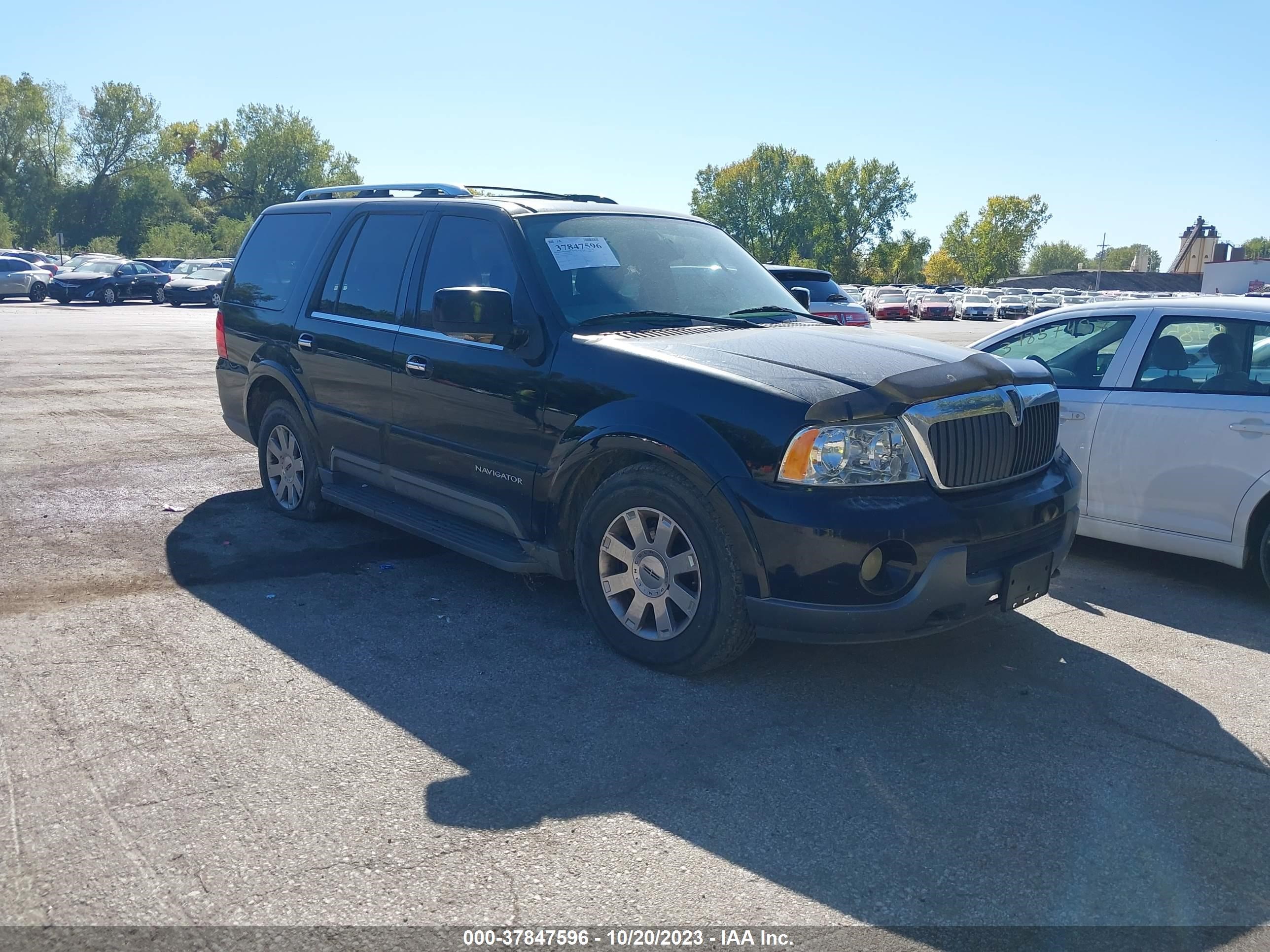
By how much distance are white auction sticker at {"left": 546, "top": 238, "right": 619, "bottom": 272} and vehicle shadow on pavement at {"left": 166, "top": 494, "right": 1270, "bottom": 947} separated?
1.67 m

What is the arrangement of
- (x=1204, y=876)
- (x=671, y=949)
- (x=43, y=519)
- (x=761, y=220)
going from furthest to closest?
(x=761, y=220) < (x=43, y=519) < (x=1204, y=876) < (x=671, y=949)

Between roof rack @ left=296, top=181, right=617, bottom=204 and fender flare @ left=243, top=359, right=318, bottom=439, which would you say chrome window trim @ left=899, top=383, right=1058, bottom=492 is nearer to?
roof rack @ left=296, top=181, right=617, bottom=204

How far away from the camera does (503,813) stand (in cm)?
327

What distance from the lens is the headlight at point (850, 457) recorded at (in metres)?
3.94

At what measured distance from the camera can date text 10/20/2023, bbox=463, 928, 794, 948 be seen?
267 cm

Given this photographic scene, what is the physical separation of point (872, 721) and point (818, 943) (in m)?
1.40

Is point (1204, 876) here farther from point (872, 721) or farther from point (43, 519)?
point (43, 519)

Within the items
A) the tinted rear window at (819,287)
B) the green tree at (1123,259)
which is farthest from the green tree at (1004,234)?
the tinted rear window at (819,287)

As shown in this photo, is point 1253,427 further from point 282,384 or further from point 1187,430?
point 282,384

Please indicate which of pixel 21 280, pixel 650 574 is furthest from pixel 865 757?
pixel 21 280

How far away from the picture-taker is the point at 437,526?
5.36 metres

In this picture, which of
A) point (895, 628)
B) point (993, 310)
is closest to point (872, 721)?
point (895, 628)

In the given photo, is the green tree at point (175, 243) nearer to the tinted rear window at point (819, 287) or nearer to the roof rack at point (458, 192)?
the tinted rear window at point (819, 287)

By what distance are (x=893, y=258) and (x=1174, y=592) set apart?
136 metres
